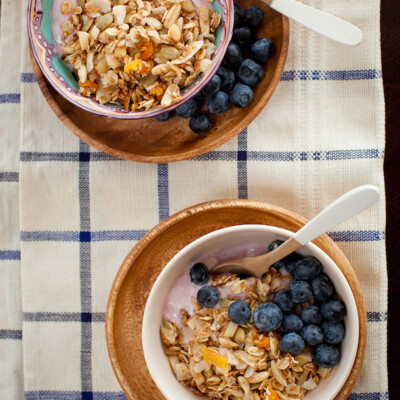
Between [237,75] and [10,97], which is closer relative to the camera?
[237,75]

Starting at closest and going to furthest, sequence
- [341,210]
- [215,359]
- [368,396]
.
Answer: [341,210] < [215,359] < [368,396]

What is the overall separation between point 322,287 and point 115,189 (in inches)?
20.9

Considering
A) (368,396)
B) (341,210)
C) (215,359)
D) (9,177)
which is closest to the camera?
(341,210)

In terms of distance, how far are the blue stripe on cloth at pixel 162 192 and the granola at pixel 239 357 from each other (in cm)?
22

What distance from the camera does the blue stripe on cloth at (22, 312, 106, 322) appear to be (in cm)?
113

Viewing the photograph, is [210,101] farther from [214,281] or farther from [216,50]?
[214,281]

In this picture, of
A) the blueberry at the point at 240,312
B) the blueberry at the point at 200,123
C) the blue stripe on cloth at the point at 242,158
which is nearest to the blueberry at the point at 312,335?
the blueberry at the point at 240,312

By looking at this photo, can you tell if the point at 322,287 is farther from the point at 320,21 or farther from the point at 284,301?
the point at 320,21

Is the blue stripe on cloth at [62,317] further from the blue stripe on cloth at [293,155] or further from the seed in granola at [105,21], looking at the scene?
the seed in granola at [105,21]

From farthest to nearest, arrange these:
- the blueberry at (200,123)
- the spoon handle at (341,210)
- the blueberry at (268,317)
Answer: the blueberry at (200,123) < the blueberry at (268,317) < the spoon handle at (341,210)

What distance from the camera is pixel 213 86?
989 millimetres

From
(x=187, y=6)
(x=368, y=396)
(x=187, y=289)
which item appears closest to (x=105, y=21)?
(x=187, y=6)

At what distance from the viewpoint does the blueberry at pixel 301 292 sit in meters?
0.93

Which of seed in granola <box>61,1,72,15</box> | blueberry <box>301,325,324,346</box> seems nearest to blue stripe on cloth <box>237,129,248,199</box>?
blueberry <box>301,325,324,346</box>
